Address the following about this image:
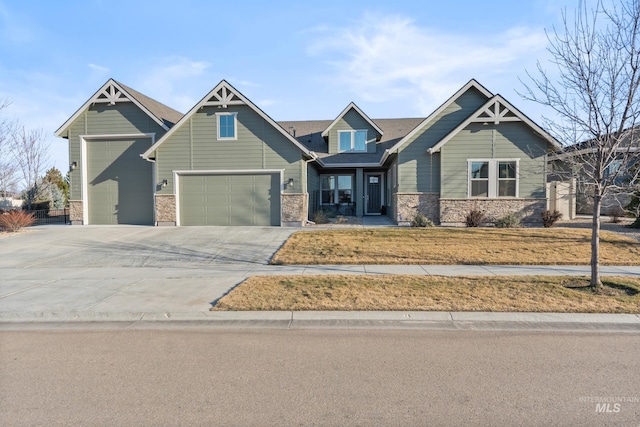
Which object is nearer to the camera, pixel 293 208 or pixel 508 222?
pixel 508 222

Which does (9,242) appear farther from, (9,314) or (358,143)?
(358,143)

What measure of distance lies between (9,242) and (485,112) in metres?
20.4

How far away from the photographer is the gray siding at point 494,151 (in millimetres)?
17031

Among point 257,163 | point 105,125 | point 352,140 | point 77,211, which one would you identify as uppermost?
point 105,125

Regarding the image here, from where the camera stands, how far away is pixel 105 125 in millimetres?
19406

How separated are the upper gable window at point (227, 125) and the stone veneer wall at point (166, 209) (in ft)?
12.7

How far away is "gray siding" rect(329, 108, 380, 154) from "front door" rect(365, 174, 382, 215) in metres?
1.97


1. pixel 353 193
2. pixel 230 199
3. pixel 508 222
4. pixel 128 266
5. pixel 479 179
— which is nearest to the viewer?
pixel 128 266

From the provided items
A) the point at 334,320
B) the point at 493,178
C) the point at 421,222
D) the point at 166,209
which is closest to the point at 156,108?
the point at 166,209

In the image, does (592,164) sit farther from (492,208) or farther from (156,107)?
(156,107)

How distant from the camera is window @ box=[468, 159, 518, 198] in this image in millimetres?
17297

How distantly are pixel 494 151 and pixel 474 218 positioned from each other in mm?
3318

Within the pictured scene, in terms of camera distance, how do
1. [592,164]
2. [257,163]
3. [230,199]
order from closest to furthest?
1. [592,164]
2. [257,163]
3. [230,199]

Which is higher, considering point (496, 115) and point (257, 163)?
point (496, 115)
